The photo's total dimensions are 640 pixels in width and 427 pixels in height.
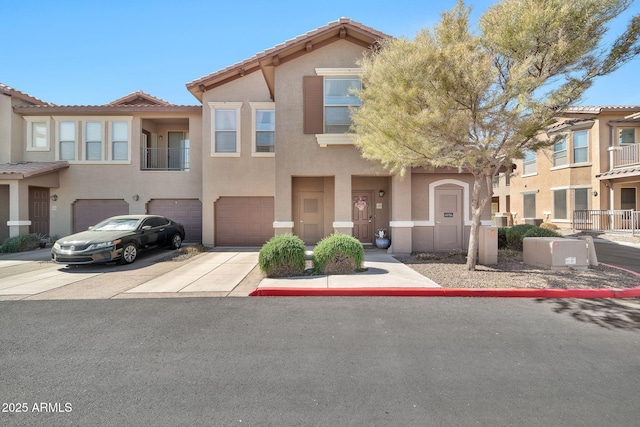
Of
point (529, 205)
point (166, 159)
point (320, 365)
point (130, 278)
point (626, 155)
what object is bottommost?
point (320, 365)

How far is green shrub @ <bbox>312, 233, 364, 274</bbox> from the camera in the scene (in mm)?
7914

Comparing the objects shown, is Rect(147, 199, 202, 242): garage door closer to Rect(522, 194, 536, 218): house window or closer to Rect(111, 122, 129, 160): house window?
Rect(111, 122, 129, 160): house window

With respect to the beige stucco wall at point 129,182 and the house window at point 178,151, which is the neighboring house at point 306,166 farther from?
the house window at point 178,151

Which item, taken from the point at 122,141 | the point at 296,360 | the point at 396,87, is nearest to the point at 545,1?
the point at 396,87

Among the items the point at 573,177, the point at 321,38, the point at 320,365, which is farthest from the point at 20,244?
the point at 573,177

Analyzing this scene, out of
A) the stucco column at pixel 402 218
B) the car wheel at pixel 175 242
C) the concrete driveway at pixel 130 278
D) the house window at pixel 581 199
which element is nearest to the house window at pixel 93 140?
the concrete driveway at pixel 130 278

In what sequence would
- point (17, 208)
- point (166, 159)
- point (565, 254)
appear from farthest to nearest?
1. point (166, 159)
2. point (17, 208)
3. point (565, 254)

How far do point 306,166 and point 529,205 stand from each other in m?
19.5

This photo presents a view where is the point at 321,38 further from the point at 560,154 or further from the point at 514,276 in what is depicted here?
the point at 560,154

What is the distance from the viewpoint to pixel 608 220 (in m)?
17.3

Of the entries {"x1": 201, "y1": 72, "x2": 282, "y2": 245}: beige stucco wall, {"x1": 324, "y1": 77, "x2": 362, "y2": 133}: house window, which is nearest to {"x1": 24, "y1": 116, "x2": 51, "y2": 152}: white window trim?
{"x1": 201, "y1": 72, "x2": 282, "y2": 245}: beige stucco wall

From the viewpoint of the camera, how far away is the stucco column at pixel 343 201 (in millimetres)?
10828

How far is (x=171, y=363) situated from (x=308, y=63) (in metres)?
10.1

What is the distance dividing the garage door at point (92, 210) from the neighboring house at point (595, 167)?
805 inches
